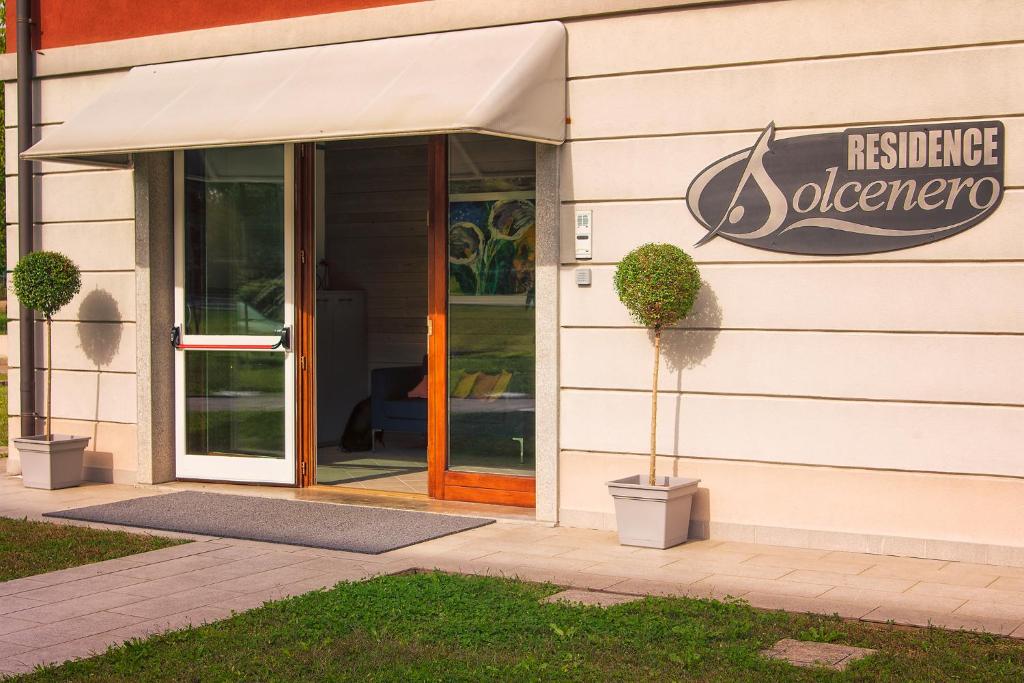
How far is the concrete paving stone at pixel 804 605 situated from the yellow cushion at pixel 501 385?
274 cm

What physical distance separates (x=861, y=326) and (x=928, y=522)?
3.62 feet

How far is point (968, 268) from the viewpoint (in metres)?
6.45

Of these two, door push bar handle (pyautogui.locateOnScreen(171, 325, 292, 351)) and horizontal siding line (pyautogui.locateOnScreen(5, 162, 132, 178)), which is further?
horizontal siding line (pyautogui.locateOnScreen(5, 162, 132, 178))

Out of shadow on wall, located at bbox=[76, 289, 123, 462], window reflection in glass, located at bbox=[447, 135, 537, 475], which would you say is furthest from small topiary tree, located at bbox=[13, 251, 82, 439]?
window reflection in glass, located at bbox=[447, 135, 537, 475]

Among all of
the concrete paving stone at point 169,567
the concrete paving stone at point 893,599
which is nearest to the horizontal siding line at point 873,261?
the concrete paving stone at point 893,599

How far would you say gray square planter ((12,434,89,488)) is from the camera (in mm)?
8984

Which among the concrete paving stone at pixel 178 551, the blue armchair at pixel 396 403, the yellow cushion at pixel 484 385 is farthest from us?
the blue armchair at pixel 396 403

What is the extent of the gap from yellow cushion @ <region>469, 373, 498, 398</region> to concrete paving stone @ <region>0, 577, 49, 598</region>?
3103 mm

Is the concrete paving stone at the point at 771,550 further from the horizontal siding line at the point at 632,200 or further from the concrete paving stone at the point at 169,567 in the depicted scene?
the concrete paving stone at the point at 169,567

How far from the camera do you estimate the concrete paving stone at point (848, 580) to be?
19.5ft

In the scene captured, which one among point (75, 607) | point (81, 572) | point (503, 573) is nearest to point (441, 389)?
point (503, 573)

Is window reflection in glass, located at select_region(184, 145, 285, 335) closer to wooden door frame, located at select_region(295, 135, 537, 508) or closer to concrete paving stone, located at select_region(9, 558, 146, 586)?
wooden door frame, located at select_region(295, 135, 537, 508)

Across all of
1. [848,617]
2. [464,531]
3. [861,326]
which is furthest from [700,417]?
[848,617]

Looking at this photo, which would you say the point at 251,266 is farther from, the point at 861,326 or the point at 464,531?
the point at 861,326
